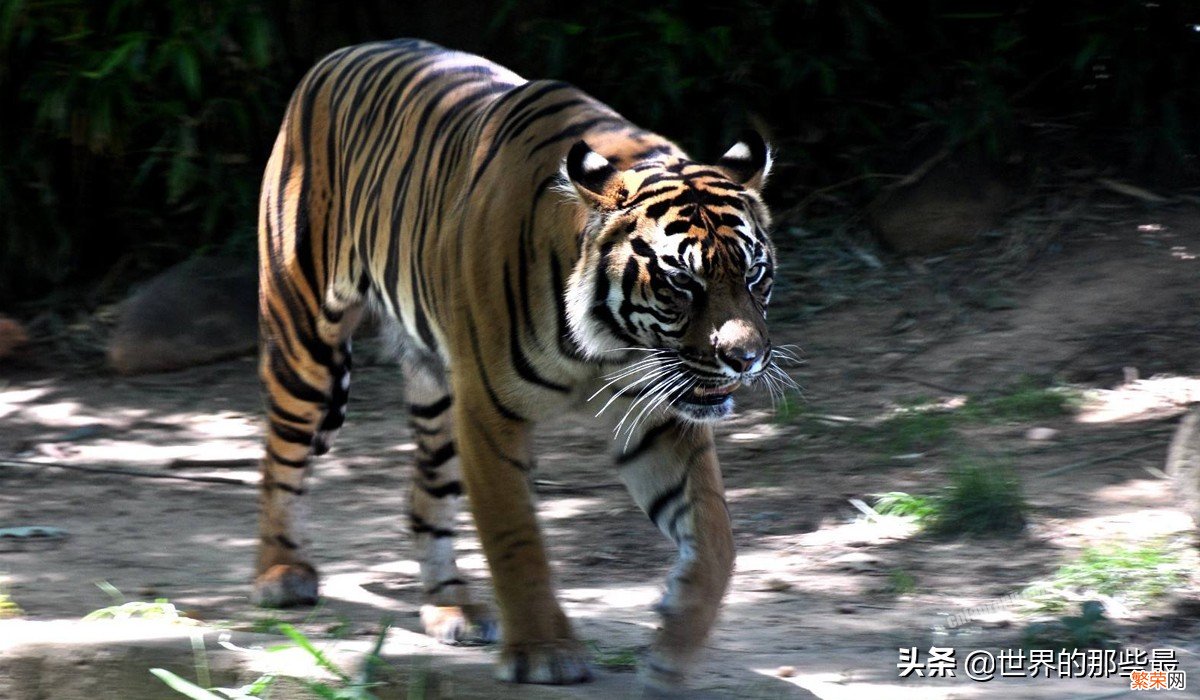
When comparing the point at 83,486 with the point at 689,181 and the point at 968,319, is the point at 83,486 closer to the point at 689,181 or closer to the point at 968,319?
the point at 689,181

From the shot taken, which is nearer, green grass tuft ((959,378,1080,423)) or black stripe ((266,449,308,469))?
black stripe ((266,449,308,469))

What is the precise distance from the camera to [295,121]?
4.51 meters

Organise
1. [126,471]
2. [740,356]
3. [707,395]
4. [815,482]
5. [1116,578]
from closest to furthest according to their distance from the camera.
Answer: [740,356] < [707,395] < [1116,578] < [815,482] < [126,471]

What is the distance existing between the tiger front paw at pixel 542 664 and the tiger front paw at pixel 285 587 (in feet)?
3.62

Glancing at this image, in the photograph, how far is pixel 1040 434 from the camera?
5.15m

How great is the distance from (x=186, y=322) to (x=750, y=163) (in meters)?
4.06

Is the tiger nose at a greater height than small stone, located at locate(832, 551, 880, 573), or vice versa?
the tiger nose

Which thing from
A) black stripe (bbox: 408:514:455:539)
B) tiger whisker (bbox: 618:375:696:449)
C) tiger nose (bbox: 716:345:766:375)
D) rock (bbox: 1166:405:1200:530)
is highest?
tiger nose (bbox: 716:345:766:375)

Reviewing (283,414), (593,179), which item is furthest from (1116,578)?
(283,414)

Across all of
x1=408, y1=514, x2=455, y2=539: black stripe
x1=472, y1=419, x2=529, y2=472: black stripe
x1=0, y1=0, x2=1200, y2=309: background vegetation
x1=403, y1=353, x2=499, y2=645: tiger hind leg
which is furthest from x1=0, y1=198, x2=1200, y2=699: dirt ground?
x1=0, y1=0, x2=1200, y2=309: background vegetation

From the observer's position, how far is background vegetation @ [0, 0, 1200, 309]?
6672mm

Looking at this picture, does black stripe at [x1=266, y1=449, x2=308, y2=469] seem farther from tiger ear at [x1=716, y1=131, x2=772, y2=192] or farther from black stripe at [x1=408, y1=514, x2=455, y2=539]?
tiger ear at [x1=716, y1=131, x2=772, y2=192]

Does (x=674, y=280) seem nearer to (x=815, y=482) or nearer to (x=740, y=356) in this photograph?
(x=740, y=356)

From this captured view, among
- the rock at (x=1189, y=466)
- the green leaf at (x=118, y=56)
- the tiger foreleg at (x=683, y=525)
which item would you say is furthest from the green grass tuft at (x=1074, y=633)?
the green leaf at (x=118, y=56)
